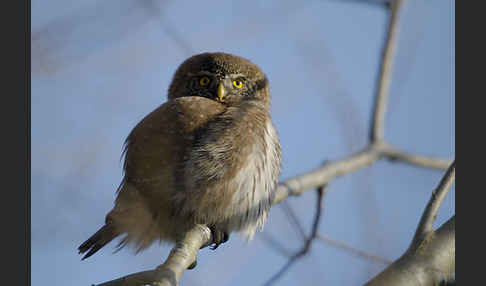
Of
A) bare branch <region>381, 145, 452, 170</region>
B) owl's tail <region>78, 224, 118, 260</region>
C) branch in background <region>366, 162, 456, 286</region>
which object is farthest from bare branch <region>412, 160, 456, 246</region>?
bare branch <region>381, 145, 452, 170</region>

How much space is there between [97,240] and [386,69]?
2.81 meters

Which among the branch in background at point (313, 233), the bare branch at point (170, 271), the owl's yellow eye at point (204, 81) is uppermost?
the owl's yellow eye at point (204, 81)

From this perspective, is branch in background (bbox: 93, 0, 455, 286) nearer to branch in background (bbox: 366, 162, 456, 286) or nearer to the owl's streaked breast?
branch in background (bbox: 366, 162, 456, 286)

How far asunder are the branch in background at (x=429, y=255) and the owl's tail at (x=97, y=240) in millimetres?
1844

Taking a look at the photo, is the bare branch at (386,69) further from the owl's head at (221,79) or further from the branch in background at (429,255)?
the branch in background at (429,255)

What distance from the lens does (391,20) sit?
14.5 feet

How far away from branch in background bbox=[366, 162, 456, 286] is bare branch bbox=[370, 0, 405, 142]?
77.5 inches

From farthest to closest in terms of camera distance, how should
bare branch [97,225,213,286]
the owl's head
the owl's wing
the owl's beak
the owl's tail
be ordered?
the owl's head, the owl's beak, the owl's tail, the owl's wing, bare branch [97,225,213,286]

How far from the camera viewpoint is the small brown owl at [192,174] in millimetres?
3141

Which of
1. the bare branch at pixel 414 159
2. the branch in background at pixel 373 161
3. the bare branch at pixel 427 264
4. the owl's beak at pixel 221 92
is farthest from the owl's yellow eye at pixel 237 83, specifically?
the bare branch at pixel 427 264

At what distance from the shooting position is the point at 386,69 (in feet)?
14.9

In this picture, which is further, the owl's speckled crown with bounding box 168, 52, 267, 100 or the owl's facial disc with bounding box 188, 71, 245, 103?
the owl's speckled crown with bounding box 168, 52, 267, 100

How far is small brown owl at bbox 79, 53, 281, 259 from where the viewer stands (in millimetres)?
3141

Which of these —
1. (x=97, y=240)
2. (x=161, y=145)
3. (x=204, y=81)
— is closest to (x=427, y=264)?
(x=161, y=145)
